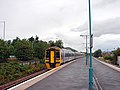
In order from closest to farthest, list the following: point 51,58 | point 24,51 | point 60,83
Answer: point 60,83 < point 51,58 < point 24,51

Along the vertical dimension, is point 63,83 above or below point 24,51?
below

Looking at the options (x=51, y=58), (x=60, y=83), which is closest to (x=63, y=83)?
(x=60, y=83)

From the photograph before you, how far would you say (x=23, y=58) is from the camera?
48094 mm

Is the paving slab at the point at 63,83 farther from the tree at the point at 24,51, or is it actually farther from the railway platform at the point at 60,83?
the tree at the point at 24,51

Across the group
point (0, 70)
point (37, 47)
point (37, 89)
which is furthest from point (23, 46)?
point (37, 89)

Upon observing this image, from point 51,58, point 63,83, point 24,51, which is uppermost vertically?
point 24,51

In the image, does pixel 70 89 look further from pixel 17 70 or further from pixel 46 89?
pixel 17 70

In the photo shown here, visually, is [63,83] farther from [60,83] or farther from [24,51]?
[24,51]

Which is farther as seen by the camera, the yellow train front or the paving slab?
the yellow train front

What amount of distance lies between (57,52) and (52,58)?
1.10 m

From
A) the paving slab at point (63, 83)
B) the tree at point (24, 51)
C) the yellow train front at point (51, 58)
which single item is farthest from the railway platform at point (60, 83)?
the tree at point (24, 51)

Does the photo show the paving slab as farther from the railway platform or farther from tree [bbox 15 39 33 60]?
tree [bbox 15 39 33 60]

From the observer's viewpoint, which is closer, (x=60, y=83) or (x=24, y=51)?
(x=60, y=83)

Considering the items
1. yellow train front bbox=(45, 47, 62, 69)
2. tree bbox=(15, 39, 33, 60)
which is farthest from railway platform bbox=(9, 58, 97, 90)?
tree bbox=(15, 39, 33, 60)
